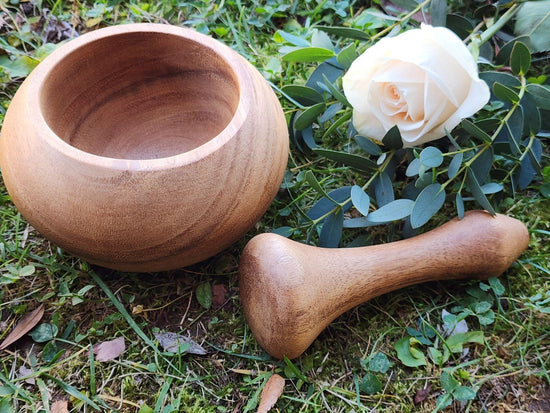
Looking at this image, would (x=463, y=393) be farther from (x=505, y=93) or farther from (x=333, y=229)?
(x=505, y=93)

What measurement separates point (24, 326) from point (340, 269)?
55 centimetres

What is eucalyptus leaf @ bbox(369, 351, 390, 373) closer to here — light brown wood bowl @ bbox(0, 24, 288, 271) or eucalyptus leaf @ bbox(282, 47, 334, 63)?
→ light brown wood bowl @ bbox(0, 24, 288, 271)

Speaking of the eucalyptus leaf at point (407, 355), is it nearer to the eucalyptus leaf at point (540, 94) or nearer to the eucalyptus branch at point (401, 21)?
the eucalyptus leaf at point (540, 94)

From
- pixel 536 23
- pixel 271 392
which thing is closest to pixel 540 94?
pixel 536 23

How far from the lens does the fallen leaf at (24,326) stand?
0.93 meters

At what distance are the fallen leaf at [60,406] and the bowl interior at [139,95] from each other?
45 centimetres

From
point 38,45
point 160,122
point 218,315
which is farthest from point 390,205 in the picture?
point 38,45

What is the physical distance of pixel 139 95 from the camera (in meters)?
1.13

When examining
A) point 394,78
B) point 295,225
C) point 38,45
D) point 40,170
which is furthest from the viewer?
point 38,45

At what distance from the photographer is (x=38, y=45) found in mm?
1350

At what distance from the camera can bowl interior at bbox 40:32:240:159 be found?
985 mm

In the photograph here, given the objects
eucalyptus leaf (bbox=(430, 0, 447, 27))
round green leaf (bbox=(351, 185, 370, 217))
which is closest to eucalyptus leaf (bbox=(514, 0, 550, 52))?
eucalyptus leaf (bbox=(430, 0, 447, 27))

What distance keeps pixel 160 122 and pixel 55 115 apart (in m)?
0.24

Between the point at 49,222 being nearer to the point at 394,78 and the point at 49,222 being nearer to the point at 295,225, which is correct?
the point at 295,225
